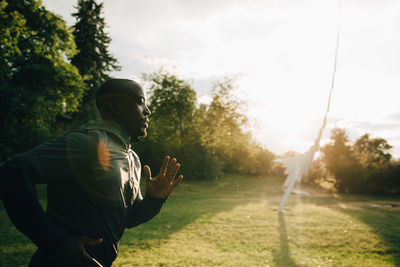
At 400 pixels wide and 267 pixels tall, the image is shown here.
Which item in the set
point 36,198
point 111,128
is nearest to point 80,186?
point 36,198

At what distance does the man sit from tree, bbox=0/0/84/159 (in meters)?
11.7

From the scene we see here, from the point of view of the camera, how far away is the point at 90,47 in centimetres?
2620

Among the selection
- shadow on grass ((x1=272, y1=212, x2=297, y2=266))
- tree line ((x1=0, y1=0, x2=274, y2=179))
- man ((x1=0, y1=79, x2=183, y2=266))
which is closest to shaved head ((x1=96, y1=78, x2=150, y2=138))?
man ((x1=0, y1=79, x2=183, y2=266))

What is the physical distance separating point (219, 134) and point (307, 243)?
15.4m

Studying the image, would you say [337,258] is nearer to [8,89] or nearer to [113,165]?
[113,165]

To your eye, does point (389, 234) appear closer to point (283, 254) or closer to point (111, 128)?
point (283, 254)

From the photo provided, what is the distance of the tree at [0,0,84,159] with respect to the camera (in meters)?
10.3

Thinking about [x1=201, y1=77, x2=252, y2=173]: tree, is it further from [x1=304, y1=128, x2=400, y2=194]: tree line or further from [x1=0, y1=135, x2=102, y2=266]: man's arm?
[x1=0, y1=135, x2=102, y2=266]: man's arm

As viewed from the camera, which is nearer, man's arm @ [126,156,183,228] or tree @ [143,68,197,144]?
man's arm @ [126,156,183,228]

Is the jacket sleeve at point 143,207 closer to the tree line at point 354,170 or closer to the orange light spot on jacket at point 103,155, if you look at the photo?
the orange light spot on jacket at point 103,155

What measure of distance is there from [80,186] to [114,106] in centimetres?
65

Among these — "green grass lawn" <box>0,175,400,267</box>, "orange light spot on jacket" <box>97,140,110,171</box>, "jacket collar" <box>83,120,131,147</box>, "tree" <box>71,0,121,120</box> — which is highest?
"tree" <box>71,0,121,120</box>

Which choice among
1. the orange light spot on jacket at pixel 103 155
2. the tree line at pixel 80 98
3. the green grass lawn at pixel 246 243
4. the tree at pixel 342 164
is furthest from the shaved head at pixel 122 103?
the tree at pixel 342 164

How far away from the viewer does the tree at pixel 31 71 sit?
33.9ft
